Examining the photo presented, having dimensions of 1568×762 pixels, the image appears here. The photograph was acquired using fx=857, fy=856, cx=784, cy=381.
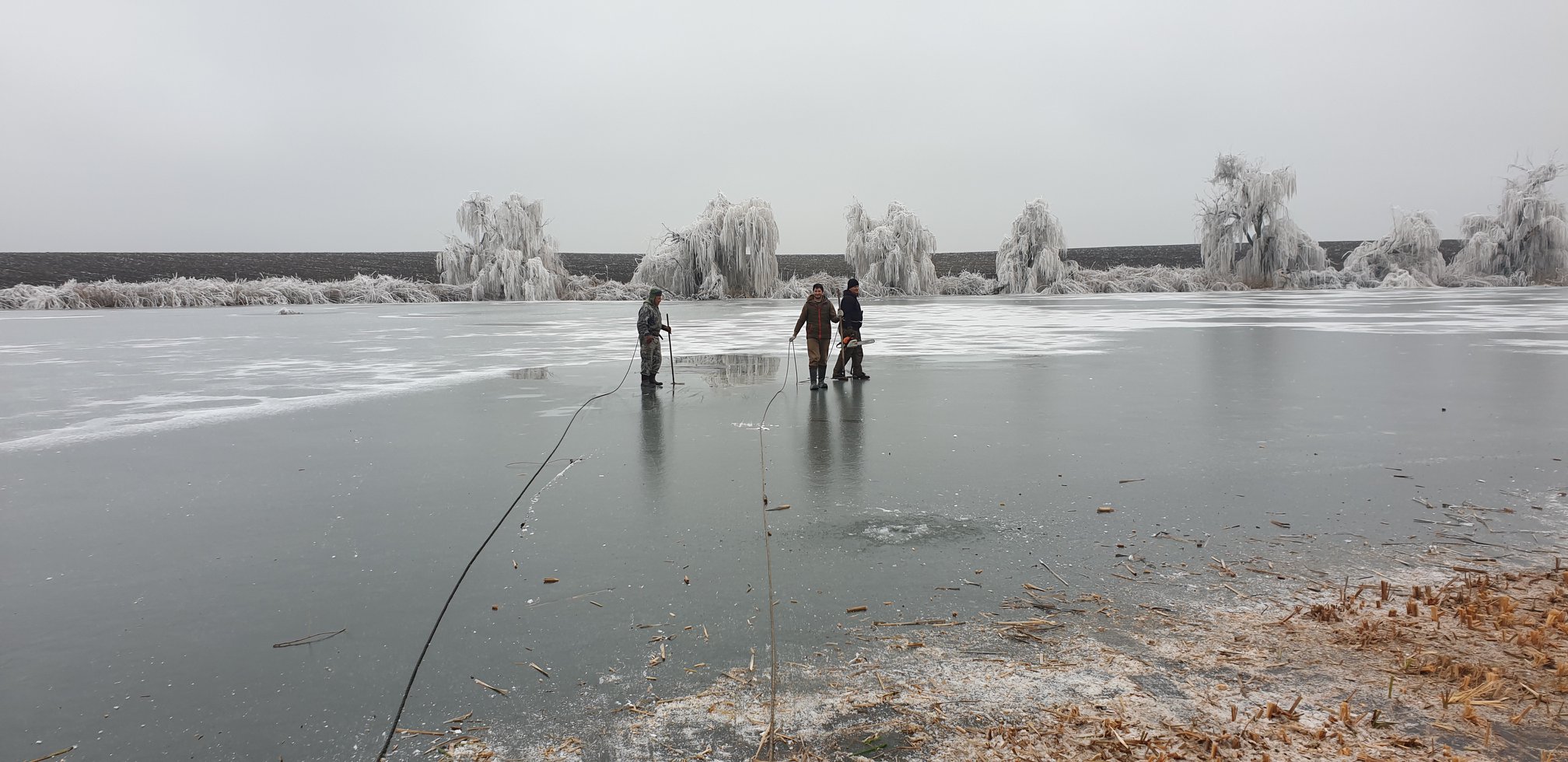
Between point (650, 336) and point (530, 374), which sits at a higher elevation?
point (650, 336)

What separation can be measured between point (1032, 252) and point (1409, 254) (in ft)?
70.2

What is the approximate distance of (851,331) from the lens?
1221 cm

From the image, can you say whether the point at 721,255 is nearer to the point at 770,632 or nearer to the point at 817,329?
the point at 817,329

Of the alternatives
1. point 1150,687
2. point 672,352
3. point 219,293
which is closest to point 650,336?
point 672,352

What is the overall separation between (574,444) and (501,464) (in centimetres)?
86

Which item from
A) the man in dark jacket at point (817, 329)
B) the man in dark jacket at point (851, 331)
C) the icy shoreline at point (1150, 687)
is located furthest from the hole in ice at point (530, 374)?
the icy shoreline at point (1150, 687)

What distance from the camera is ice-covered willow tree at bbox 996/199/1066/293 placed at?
149 ft

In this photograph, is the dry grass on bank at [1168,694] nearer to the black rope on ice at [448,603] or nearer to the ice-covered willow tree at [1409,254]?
the black rope on ice at [448,603]

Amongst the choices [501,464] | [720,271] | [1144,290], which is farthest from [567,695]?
[1144,290]

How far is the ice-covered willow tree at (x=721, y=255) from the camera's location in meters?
40.6

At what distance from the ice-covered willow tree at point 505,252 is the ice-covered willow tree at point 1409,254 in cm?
4525

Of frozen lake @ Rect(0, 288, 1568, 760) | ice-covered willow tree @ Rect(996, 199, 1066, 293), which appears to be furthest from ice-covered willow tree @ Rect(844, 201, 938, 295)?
frozen lake @ Rect(0, 288, 1568, 760)

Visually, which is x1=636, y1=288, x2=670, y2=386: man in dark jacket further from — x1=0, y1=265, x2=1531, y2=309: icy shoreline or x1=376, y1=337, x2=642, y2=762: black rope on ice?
x1=0, y1=265, x2=1531, y2=309: icy shoreline

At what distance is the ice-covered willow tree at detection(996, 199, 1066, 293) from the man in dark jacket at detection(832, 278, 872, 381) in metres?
36.0
